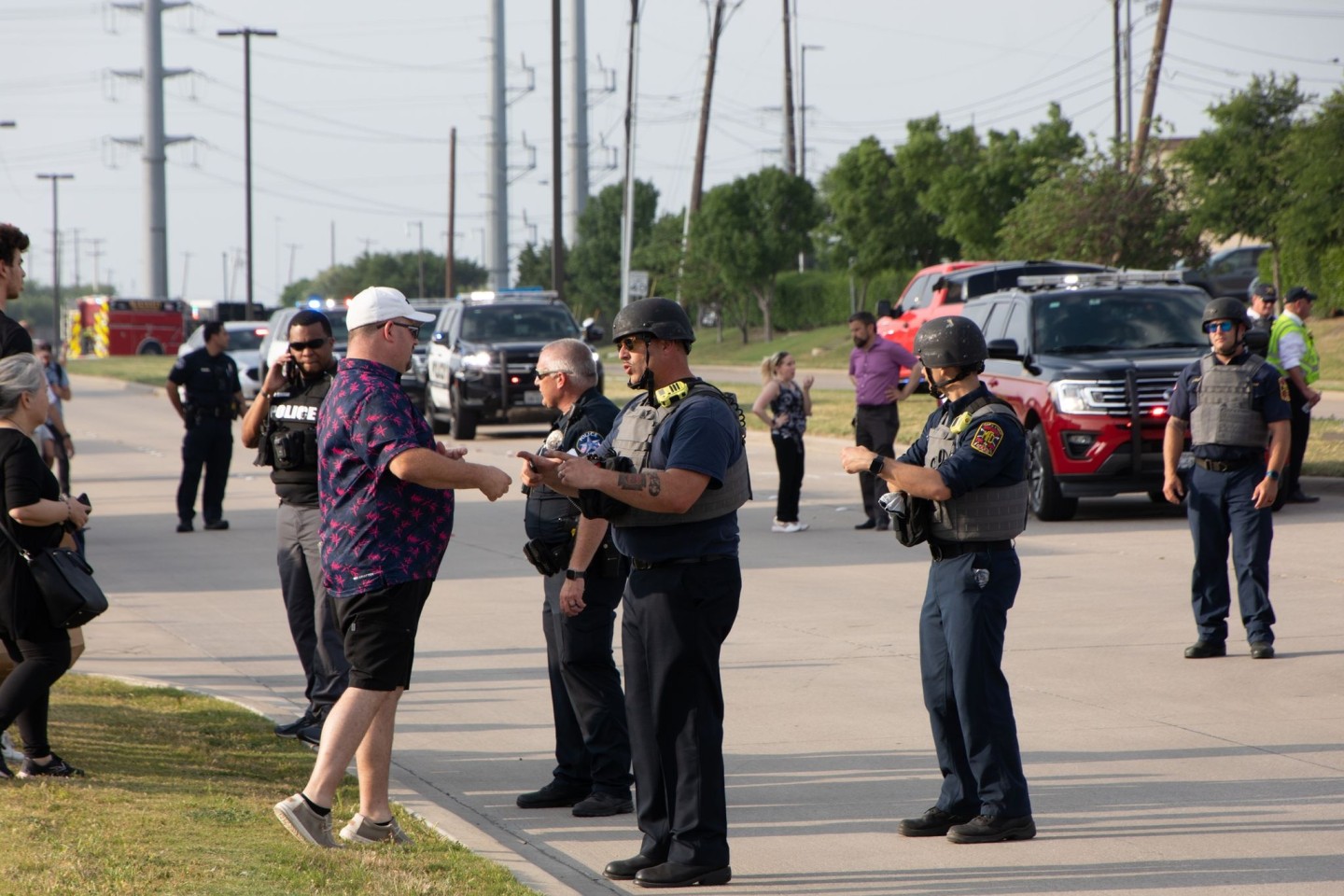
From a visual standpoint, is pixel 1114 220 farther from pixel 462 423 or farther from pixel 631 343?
pixel 631 343

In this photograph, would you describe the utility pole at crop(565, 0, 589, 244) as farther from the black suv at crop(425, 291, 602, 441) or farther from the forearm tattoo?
the forearm tattoo

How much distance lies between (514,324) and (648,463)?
2134 cm

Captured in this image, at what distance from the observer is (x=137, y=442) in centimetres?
2773

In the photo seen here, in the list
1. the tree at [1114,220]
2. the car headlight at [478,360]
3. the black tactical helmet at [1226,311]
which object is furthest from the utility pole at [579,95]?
the black tactical helmet at [1226,311]

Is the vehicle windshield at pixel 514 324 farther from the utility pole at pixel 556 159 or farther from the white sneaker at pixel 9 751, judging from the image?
the white sneaker at pixel 9 751

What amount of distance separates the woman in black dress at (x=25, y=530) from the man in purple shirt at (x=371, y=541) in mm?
1349

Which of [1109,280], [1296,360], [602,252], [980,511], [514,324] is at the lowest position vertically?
[980,511]

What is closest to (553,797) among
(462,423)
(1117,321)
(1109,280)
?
(1117,321)

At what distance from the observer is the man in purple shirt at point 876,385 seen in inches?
587

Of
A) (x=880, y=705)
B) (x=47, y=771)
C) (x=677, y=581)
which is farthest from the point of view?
(x=880, y=705)

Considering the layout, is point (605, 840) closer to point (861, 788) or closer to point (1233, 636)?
point (861, 788)

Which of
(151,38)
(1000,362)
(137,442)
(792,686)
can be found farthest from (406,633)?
(151,38)

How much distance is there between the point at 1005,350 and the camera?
49.0 feet

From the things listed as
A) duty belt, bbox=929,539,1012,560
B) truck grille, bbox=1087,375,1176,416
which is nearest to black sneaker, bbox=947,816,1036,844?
duty belt, bbox=929,539,1012,560
